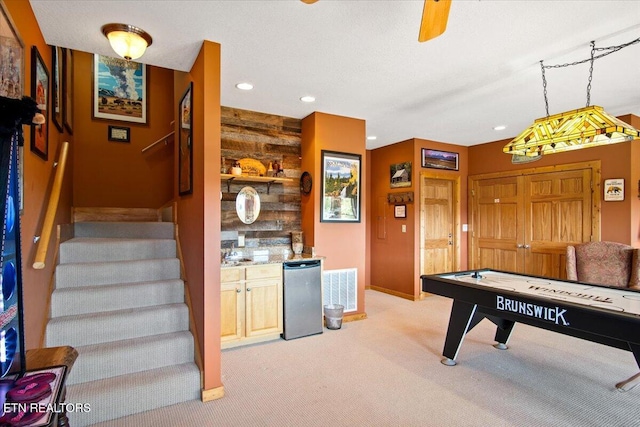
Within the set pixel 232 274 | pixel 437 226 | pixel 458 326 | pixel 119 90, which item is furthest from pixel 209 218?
pixel 437 226

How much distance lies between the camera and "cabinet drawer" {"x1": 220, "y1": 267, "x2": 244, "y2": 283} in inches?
139

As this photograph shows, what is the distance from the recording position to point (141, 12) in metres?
2.27

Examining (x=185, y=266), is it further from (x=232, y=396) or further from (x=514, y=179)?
(x=514, y=179)

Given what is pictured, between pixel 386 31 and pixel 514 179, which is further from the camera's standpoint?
pixel 514 179

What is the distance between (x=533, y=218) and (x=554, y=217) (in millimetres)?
310

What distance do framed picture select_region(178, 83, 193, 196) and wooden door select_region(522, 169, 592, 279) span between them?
5.10m

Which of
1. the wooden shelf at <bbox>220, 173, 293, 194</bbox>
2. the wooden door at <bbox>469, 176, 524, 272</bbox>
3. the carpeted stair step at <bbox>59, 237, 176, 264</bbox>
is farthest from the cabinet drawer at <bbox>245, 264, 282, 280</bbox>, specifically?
the wooden door at <bbox>469, 176, 524, 272</bbox>

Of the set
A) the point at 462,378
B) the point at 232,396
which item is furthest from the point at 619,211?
the point at 232,396

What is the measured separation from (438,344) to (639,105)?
3711 millimetres

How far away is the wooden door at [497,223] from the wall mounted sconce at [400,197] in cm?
138

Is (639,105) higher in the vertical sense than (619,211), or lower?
higher

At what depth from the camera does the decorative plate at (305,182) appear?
4395 mm

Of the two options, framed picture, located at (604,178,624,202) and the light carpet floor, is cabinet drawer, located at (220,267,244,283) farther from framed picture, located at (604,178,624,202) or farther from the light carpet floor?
framed picture, located at (604,178,624,202)

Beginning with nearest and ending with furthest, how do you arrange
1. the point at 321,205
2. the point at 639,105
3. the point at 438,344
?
the point at 438,344 → the point at 639,105 → the point at 321,205
